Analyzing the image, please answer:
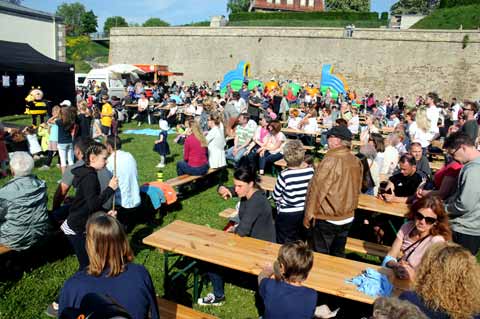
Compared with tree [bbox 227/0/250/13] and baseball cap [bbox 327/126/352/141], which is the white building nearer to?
baseball cap [bbox 327/126/352/141]

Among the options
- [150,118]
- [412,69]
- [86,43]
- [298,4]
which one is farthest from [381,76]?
[86,43]

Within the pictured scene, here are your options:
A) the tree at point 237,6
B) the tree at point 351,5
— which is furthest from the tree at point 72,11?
the tree at point 351,5

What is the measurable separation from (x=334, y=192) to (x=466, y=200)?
1168 millimetres

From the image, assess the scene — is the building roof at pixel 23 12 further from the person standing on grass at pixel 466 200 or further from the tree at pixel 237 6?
the tree at pixel 237 6

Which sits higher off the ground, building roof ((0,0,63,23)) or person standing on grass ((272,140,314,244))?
building roof ((0,0,63,23))

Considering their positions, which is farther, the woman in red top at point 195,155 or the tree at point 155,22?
the tree at point 155,22

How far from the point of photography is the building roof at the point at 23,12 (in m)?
17.0

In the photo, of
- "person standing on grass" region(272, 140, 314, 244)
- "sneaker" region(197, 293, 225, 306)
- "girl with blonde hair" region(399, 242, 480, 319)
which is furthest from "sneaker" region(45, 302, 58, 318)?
"girl with blonde hair" region(399, 242, 480, 319)

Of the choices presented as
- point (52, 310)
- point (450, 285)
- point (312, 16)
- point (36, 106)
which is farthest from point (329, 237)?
point (312, 16)

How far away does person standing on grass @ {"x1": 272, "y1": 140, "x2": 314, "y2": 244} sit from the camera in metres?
4.28

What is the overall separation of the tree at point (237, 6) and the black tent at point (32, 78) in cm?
6833

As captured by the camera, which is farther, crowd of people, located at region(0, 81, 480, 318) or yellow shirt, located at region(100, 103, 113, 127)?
yellow shirt, located at region(100, 103, 113, 127)

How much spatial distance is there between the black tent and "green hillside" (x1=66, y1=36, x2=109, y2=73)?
34.0 m

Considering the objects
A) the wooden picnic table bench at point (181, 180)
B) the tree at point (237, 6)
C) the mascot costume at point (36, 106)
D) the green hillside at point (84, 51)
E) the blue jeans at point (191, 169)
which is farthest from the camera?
the tree at point (237, 6)
